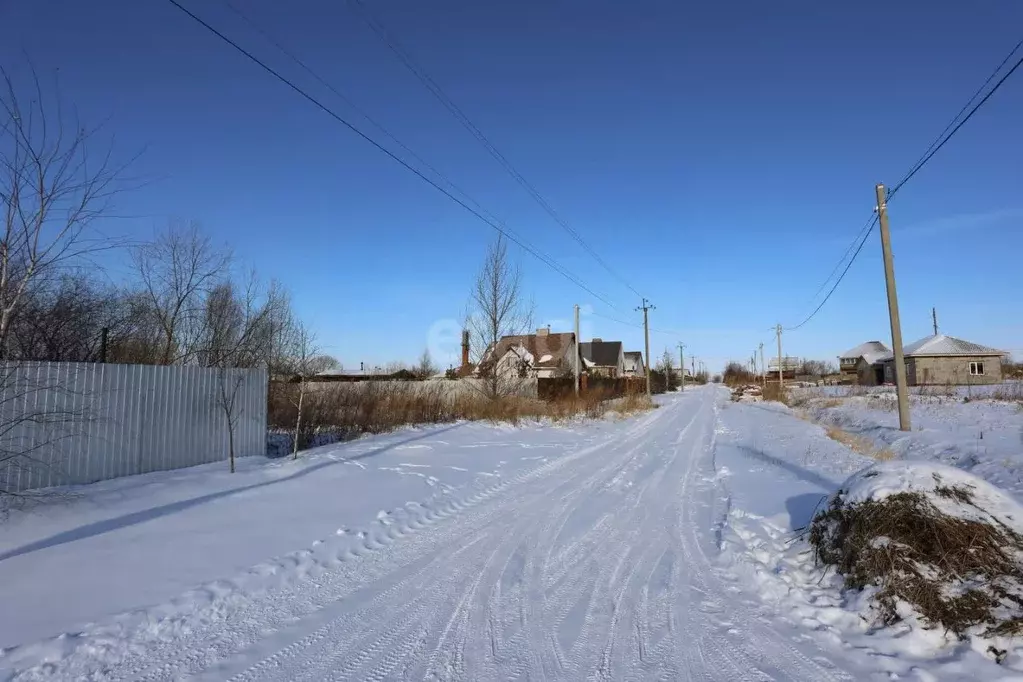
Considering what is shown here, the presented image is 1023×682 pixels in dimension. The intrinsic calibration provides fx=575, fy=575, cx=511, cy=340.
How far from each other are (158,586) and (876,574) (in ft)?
19.9

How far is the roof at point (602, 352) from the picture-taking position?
247 ft

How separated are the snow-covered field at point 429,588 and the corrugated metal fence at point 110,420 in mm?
590

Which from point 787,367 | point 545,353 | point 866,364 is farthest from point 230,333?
point 787,367

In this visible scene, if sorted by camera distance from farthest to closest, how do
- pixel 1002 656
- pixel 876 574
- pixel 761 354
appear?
pixel 761 354
pixel 876 574
pixel 1002 656

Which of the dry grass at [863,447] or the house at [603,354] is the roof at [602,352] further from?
the dry grass at [863,447]

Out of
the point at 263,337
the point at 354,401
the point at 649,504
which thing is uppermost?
the point at 263,337

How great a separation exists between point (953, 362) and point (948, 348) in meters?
1.46

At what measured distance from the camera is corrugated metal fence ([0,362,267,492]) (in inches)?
300

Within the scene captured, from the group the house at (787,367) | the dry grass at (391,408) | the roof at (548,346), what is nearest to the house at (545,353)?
the roof at (548,346)

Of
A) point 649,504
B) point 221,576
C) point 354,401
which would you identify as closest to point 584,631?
point 221,576

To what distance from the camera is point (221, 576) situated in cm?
534

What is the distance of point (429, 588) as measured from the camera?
5.22m

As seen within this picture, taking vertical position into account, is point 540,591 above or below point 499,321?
below

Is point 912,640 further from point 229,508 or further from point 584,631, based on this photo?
point 229,508
